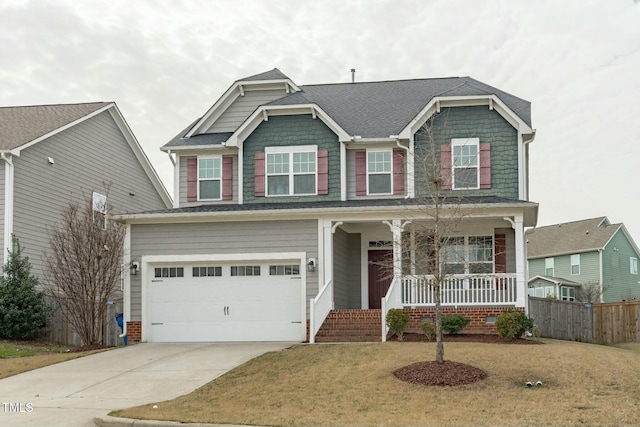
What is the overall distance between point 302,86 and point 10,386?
1576 centimetres

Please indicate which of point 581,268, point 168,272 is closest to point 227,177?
point 168,272

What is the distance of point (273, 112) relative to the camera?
77.6 feet

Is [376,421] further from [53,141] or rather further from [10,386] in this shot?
[53,141]

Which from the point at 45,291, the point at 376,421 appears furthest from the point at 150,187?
the point at 376,421

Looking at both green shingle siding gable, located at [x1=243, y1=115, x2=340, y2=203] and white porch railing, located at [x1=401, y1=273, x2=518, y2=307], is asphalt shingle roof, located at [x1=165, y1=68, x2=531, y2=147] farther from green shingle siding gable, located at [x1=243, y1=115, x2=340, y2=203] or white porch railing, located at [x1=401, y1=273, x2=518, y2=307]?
white porch railing, located at [x1=401, y1=273, x2=518, y2=307]

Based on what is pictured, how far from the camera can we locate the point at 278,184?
77.2 ft

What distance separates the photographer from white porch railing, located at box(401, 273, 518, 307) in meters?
20.5

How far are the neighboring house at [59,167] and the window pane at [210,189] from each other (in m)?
3.73

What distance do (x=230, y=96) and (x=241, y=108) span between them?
0.52m

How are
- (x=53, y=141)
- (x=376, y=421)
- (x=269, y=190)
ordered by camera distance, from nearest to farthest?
(x=376, y=421) < (x=269, y=190) < (x=53, y=141)

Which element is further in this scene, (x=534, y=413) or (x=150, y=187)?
(x=150, y=187)

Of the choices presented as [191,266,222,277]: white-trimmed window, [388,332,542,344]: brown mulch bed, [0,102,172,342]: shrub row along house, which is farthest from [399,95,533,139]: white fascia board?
Answer: [0,102,172,342]: shrub row along house

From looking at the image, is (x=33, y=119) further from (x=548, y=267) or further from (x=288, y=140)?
(x=548, y=267)

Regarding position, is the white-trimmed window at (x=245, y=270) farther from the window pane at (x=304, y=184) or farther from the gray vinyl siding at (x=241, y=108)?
the gray vinyl siding at (x=241, y=108)
